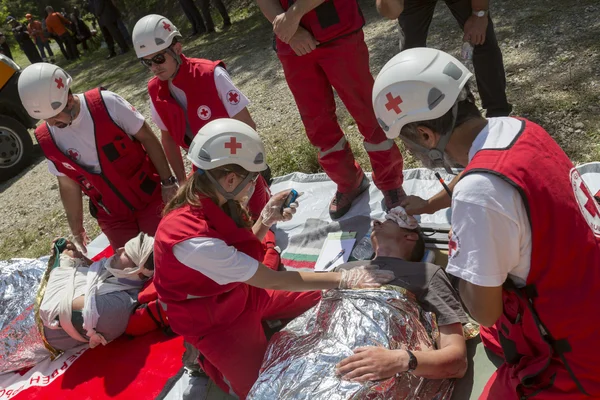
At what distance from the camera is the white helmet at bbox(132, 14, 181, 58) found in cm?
352

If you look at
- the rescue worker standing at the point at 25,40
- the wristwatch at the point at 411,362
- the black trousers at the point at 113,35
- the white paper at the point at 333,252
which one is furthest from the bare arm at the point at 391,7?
the rescue worker standing at the point at 25,40

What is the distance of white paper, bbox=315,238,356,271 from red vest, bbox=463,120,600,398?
1749 millimetres

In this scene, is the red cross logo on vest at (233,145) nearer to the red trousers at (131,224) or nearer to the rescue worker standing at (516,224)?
the rescue worker standing at (516,224)

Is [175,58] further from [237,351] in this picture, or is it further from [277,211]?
[237,351]

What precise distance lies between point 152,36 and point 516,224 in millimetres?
2923

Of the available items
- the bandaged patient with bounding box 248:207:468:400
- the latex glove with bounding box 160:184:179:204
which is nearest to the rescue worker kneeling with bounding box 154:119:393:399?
the bandaged patient with bounding box 248:207:468:400

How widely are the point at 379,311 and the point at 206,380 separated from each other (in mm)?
1326

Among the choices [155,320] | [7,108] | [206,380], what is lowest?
[206,380]

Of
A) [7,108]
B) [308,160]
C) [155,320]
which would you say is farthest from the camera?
[7,108]

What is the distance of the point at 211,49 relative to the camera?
37.2 ft

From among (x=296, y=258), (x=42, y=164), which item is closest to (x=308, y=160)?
(x=296, y=258)

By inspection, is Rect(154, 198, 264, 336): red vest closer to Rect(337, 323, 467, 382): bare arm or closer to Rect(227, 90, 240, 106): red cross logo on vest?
Rect(337, 323, 467, 382): bare arm

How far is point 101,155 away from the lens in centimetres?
385

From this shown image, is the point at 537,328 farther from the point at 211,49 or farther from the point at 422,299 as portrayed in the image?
the point at 211,49
